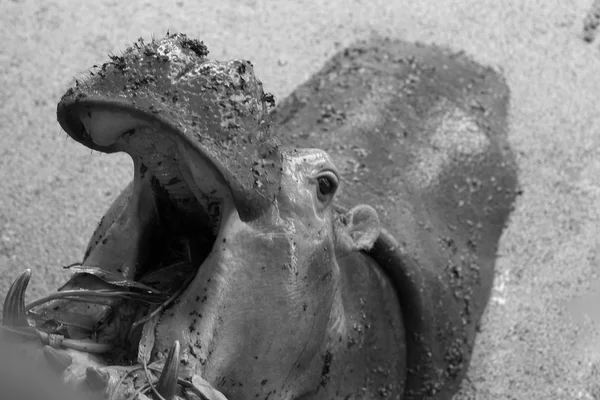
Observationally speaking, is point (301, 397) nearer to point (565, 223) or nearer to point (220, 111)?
point (220, 111)

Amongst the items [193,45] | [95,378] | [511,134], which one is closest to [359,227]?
[193,45]

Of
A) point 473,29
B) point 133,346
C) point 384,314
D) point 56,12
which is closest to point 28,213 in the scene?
point 56,12

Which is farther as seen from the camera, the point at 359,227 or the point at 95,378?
the point at 359,227

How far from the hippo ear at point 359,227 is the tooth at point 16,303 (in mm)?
716

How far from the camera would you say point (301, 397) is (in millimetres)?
2080

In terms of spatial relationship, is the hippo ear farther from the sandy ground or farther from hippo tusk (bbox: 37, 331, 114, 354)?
the sandy ground

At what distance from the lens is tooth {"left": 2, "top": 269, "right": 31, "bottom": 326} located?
1619 millimetres

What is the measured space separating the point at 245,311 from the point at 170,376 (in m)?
0.22

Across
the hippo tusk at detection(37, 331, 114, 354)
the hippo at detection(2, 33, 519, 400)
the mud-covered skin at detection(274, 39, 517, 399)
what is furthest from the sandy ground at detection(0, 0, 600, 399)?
the hippo tusk at detection(37, 331, 114, 354)

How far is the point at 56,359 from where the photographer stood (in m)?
1.59

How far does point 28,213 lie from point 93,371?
6.27ft

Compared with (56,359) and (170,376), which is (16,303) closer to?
(56,359)

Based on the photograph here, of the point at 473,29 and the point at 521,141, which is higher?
the point at 473,29

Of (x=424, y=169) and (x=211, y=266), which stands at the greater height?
(x=211, y=266)
